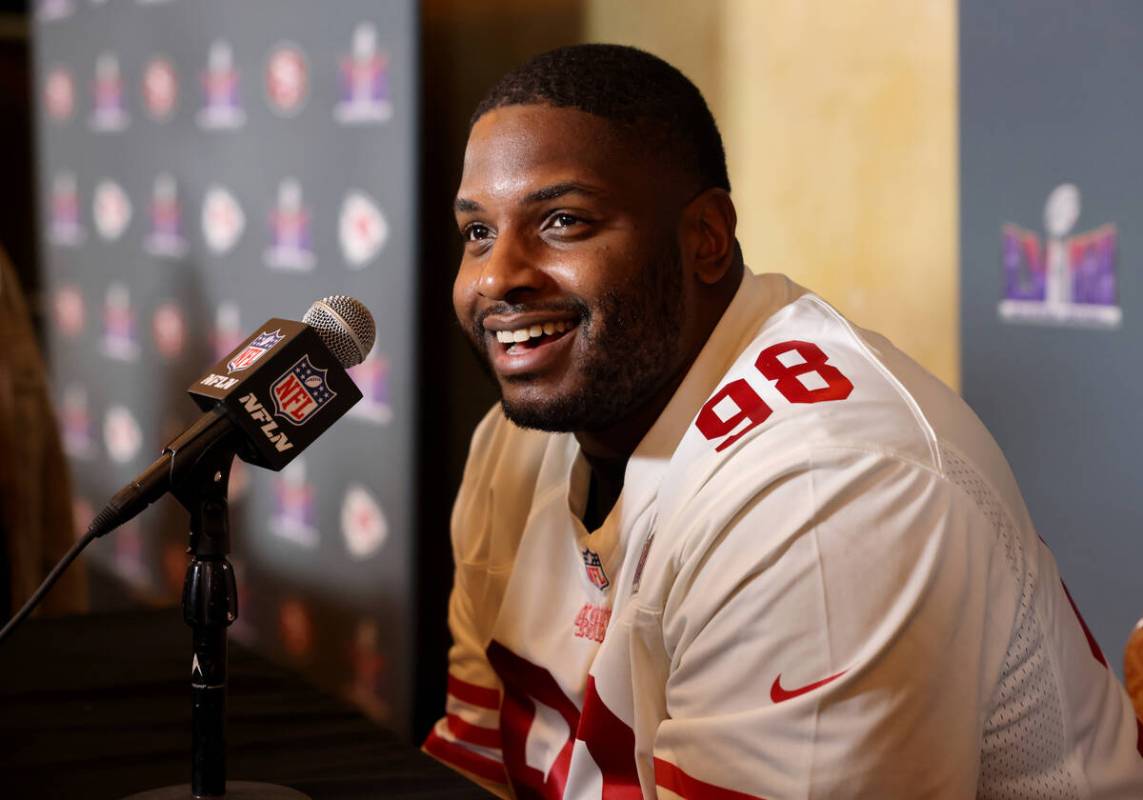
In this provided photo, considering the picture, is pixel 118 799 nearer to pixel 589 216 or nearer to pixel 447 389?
pixel 589 216

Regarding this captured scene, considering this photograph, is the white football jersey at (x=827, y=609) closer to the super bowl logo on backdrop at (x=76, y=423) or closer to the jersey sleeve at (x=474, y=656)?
the jersey sleeve at (x=474, y=656)

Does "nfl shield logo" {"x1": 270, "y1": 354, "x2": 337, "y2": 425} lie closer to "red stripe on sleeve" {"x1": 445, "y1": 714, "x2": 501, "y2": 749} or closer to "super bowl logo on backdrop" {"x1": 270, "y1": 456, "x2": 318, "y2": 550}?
"red stripe on sleeve" {"x1": 445, "y1": 714, "x2": 501, "y2": 749}

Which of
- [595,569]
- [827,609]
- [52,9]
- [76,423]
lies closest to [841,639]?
[827,609]

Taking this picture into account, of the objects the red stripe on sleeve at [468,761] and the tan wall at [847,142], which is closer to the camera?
the red stripe on sleeve at [468,761]

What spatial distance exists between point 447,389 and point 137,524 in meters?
1.50

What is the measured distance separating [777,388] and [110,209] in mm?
3343

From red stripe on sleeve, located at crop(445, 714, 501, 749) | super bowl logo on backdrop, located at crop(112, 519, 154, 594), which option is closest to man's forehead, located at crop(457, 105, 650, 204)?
red stripe on sleeve, located at crop(445, 714, 501, 749)

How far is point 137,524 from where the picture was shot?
400cm

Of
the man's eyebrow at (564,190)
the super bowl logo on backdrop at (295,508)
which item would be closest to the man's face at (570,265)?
the man's eyebrow at (564,190)

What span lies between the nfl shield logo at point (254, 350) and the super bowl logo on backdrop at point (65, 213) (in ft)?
11.4

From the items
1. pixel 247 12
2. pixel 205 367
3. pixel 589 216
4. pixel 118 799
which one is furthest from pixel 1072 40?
pixel 205 367

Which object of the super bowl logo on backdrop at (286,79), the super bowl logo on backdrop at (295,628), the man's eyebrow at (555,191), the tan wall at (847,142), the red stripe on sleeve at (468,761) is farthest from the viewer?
the super bowl logo on backdrop at (295,628)

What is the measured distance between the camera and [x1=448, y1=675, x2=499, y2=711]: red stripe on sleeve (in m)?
1.58

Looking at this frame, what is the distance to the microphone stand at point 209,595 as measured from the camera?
1.02 metres
